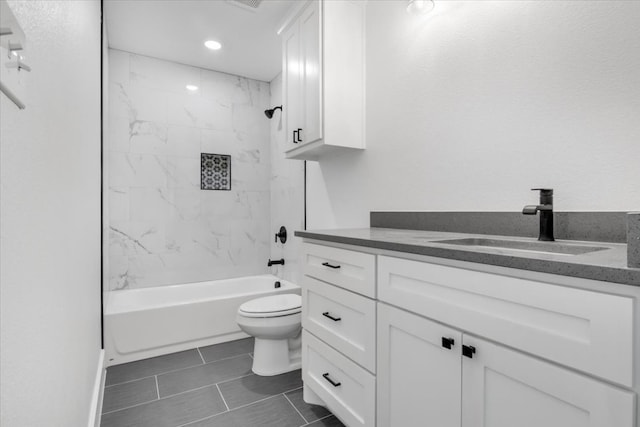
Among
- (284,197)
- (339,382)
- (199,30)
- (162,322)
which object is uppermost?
(199,30)

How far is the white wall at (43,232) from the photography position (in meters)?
0.50

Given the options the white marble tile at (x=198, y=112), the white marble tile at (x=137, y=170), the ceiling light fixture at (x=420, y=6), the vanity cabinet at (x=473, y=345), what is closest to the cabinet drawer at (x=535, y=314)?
the vanity cabinet at (x=473, y=345)

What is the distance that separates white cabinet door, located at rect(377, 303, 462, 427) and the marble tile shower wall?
2643 mm

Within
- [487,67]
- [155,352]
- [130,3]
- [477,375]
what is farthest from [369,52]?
[155,352]

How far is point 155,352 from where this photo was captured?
2.52m

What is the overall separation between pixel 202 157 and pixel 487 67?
2807 mm

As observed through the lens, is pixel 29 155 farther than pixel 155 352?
No

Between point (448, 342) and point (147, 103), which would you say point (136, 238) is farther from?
point (448, 342)

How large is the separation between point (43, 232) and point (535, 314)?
113cm

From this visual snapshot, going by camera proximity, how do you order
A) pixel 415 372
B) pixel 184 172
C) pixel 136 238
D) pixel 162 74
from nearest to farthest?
pixel 415 372 < pixel 136 238 < pixel 162 74 < pixel 184 172

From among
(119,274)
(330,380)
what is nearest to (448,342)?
(330,380)

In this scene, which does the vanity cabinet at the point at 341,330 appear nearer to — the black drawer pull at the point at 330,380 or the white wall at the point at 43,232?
the black drawer pull at the point at 330,380

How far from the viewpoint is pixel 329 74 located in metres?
Result: 2.00

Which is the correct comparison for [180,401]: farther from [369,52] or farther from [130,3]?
[130,3]
